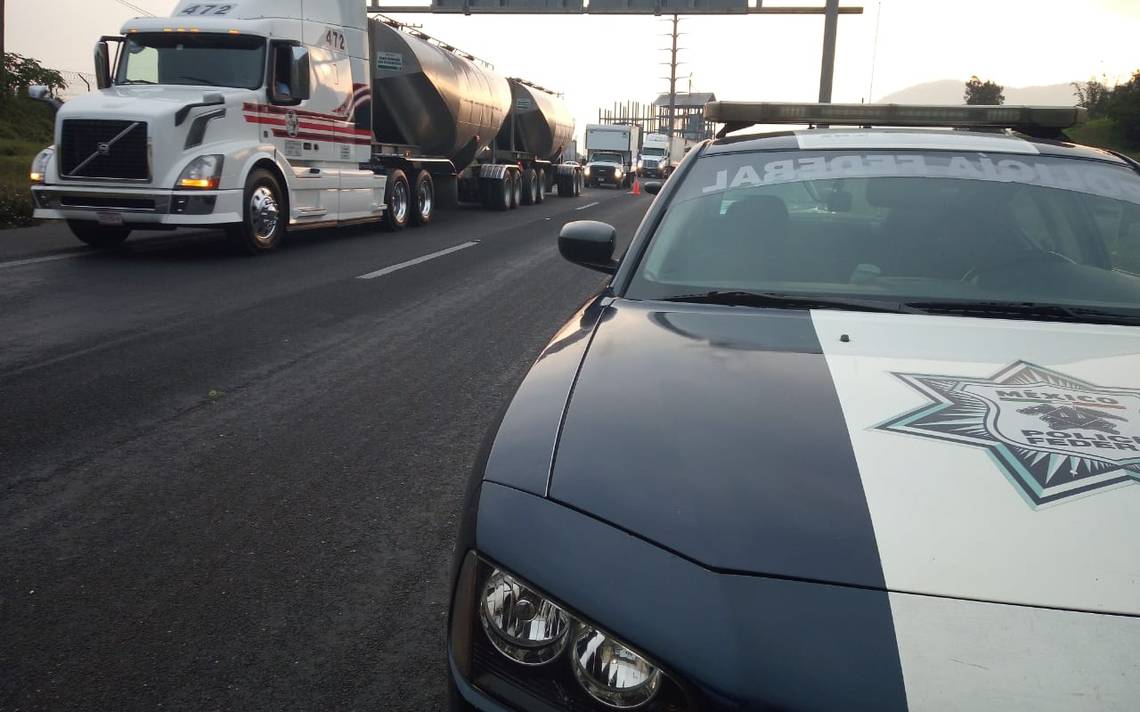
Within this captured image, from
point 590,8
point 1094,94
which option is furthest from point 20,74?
point 1094,94

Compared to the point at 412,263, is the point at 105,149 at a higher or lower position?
higher

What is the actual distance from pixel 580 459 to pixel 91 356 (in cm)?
556

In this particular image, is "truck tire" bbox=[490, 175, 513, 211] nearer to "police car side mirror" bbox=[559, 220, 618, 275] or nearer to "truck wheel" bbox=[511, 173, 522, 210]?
"truck wheel" bbox=[511, 173, 522, 210]

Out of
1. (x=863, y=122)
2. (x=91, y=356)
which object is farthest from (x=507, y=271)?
(x=863, y=122)

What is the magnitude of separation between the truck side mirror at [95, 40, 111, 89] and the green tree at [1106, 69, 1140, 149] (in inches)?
1500

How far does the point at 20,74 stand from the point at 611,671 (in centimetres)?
3393

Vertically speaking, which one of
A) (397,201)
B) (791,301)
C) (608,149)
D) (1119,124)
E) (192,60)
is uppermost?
(1119,124)

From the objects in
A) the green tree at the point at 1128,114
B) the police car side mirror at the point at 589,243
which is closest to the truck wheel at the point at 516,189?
the police car side mirror at the point at 589,243

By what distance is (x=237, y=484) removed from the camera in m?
4.08

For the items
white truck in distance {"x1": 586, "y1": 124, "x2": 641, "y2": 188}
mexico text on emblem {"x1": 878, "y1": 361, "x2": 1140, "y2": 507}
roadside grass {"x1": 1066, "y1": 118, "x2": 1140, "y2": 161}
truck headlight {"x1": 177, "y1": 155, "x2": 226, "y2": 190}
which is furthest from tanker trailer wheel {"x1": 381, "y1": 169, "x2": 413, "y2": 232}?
white truck in distance {"x1": 586, "y1": 124, "x2": 641, "y2": 188}

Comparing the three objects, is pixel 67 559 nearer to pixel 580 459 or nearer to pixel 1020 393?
pixel 580 459

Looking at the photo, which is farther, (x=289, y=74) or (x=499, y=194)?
(x=499, y=194)

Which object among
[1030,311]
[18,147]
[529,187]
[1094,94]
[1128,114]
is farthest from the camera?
[1094,94]

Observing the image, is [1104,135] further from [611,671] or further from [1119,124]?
[611,671]
